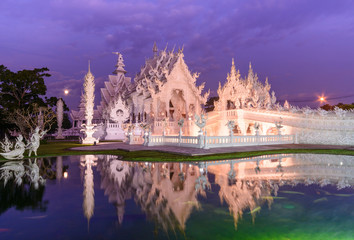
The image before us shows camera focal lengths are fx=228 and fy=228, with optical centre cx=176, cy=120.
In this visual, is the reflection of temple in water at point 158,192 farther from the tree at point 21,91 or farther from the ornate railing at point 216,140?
the tree at point 21,91

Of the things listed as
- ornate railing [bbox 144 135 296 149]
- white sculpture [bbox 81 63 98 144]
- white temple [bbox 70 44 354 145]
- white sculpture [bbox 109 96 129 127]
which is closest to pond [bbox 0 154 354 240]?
ornate railing [bbox 144 135 296 149]

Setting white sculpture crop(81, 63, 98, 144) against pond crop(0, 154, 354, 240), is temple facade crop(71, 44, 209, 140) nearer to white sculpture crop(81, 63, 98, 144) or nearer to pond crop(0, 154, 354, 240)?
white sculpture crop(81, 63, 98, 144)

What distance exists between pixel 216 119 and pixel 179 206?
22640 mm

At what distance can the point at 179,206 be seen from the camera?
4922 mm

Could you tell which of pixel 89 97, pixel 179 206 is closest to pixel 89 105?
pixel 89 97

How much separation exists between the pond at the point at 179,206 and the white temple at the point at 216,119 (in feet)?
29.7

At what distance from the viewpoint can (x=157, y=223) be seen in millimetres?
4055

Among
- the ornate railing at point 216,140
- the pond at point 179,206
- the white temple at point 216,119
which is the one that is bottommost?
the pond at point 179,206

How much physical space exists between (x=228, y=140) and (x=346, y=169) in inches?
347

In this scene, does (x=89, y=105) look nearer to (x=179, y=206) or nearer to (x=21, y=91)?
(x=21, y=91)

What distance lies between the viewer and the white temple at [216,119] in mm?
19406

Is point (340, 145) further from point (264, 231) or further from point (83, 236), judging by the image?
point (83, 236)

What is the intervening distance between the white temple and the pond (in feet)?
29.7

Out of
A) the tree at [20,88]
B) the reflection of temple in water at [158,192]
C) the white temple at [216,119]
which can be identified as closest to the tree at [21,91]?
the tree at [20,88]
